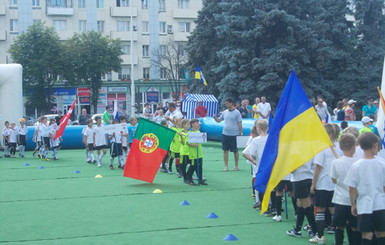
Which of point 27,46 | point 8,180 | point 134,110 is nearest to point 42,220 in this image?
point 8,180

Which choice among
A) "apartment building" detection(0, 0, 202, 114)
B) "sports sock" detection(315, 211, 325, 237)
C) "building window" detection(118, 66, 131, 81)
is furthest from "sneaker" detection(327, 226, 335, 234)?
"building window" detection(118, 66, 131, 81)

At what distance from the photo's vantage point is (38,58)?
4947 cm

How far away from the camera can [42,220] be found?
31.3 ft

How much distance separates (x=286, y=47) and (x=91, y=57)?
72.0 feet

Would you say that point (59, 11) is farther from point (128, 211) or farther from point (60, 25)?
point (128, 211)

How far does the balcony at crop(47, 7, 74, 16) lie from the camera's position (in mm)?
59188

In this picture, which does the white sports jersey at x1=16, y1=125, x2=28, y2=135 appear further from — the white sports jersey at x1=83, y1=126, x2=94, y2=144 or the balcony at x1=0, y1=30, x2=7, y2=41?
the balcony at x1=0, y1=30, x2=7, y2=41

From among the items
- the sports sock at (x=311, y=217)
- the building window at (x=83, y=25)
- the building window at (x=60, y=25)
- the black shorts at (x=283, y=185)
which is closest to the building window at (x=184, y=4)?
the building window at (x=83, y=25)

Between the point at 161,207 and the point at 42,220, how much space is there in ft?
7.34

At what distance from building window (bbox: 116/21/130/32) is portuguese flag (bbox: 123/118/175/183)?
165 ft

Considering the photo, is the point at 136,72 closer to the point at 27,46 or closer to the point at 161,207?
the point at 27,46

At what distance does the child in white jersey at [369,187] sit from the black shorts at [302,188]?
1.67m

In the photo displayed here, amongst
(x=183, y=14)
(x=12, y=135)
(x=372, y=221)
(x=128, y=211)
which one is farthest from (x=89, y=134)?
(x=183, y=14)

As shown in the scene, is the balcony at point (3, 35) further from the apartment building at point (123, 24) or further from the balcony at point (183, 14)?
the balcony at point (183, 14)
